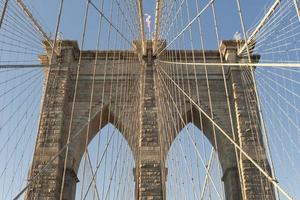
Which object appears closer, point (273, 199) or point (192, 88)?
point (273, 199)

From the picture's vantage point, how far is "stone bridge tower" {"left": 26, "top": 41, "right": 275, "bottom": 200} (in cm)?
1325

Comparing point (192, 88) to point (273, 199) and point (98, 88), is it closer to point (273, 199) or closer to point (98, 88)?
point (98, 88)

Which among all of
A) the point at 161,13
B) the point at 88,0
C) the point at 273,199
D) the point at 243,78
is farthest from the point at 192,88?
the point at 88,0

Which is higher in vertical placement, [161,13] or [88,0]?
[161,13]

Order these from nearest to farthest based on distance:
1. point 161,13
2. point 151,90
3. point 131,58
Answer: point 161,13 < point 151,90 < point 131,58

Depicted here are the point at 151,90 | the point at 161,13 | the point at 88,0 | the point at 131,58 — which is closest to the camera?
the point at 88,0

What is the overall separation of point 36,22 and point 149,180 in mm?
5824

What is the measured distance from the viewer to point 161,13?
45.8 ft

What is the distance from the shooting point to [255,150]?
13664mm

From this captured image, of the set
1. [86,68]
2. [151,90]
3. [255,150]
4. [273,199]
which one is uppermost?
[86,68]

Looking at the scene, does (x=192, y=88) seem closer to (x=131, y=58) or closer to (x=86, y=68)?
(x=131, y=58)

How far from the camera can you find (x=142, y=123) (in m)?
14.3

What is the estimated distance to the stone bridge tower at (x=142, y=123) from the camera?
522 inches

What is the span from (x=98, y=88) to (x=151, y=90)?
6.85ft
